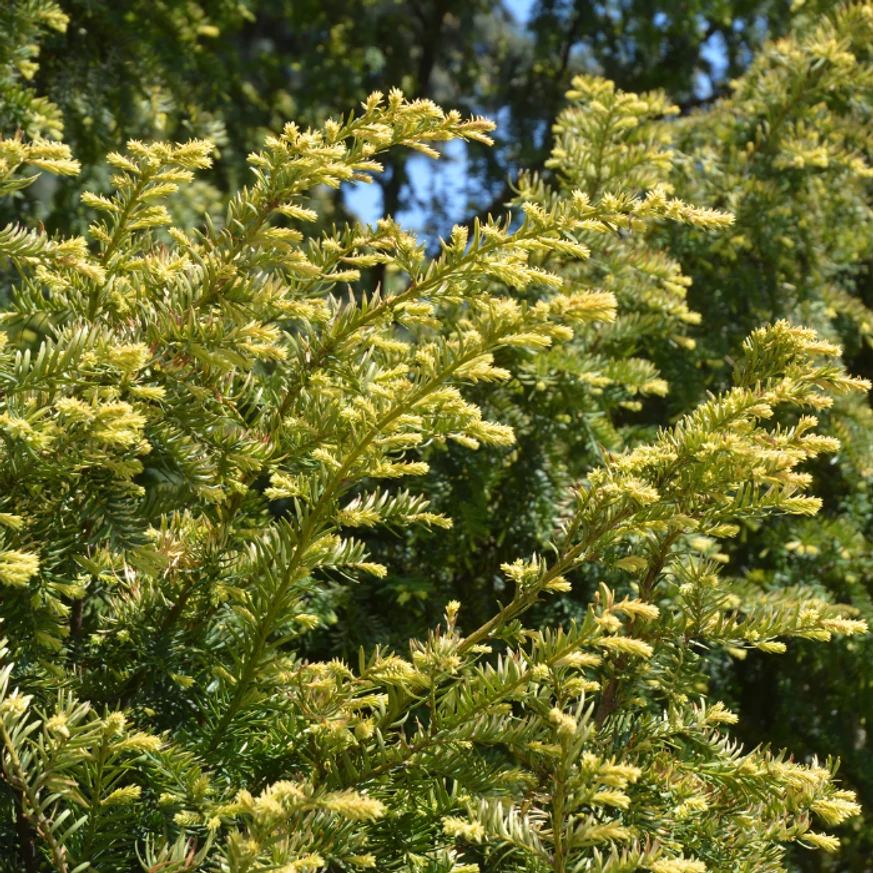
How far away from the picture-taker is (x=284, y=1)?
428 cm

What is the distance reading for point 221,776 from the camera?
3.76 feet

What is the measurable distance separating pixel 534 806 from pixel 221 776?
0.36 metres

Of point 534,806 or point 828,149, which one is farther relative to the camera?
point 828,149

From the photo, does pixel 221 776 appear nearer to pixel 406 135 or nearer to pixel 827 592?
pixel 406 135

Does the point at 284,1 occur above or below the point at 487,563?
above

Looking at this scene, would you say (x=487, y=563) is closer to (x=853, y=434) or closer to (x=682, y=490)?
(x=682, y=490)

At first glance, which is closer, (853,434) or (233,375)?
(233,375)

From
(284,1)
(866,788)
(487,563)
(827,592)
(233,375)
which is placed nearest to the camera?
(233,375)

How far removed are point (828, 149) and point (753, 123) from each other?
0.23 metres

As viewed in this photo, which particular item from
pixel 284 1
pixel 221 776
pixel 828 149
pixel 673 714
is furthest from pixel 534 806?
pixel 284 1

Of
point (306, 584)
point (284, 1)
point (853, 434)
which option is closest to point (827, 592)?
point (853, 434)

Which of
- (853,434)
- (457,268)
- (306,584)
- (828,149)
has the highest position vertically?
(828,149)

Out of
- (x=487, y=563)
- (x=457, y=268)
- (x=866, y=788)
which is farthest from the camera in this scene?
(x=866, y=788)

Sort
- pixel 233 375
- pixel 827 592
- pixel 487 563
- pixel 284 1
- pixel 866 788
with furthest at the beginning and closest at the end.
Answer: pixel 284 1 → pixel 866 788 → pixel 827 592 → pixel 487 563 → pixel 233 375
